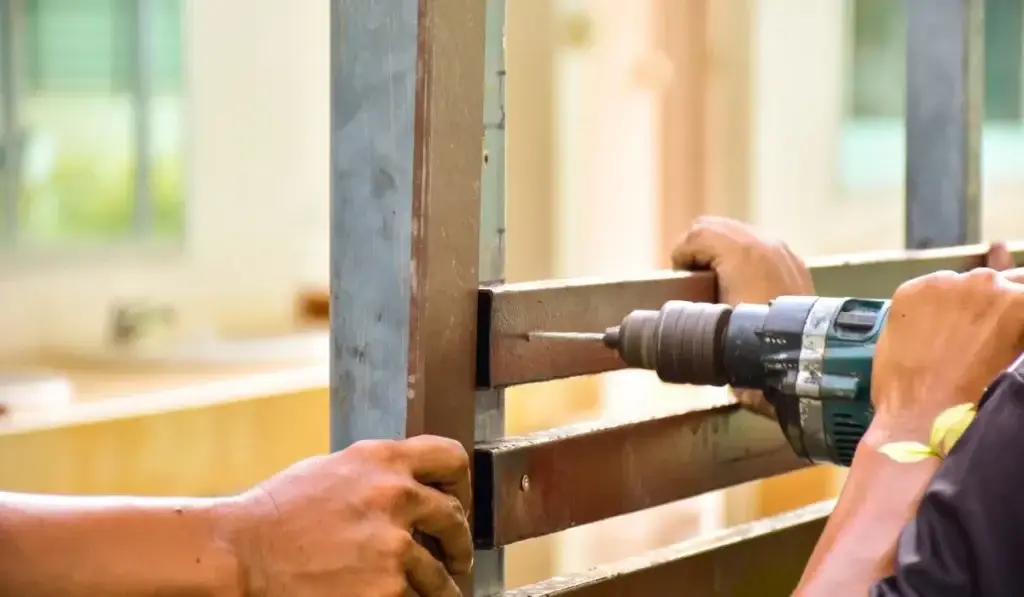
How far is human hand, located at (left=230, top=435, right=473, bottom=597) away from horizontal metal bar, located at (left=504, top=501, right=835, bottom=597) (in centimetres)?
15

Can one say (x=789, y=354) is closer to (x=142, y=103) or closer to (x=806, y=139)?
(x=142, y=103)

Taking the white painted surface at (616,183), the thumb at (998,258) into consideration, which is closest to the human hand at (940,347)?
the thumb at (998,258)

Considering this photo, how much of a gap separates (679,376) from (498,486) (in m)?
0.12

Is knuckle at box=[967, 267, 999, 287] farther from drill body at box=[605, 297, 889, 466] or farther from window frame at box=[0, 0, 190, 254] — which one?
window frame at box=[0, 0, 190, 254]

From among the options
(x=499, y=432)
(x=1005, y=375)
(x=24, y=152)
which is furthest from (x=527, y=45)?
(x=1005, y=375)

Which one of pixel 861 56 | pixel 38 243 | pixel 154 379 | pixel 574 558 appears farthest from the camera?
pixel 861 56

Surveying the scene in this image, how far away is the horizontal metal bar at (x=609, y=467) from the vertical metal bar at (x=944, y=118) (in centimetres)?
35

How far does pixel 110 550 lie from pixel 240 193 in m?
1.74

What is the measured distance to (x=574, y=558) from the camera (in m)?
2.25

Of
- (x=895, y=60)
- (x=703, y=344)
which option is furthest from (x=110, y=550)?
(x=895, y=60)

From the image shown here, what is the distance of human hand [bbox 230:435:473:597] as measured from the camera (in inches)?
24.0

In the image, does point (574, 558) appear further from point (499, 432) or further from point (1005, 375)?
point (1005, 375)

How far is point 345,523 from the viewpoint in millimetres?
612

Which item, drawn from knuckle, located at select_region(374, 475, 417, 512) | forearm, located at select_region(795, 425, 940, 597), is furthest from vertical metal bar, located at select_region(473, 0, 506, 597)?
forearm, located at select_region(795, 425, 940, 597)
